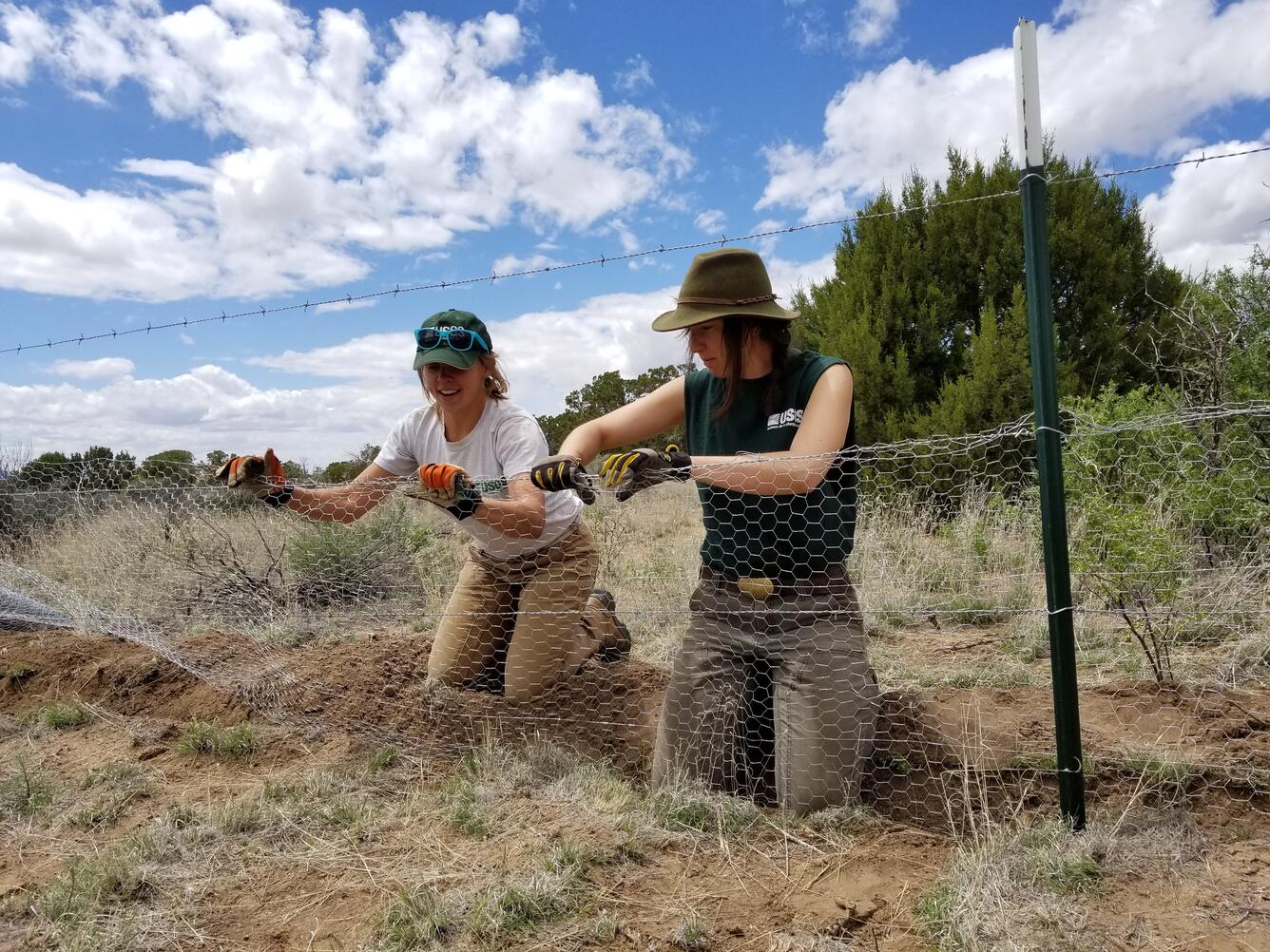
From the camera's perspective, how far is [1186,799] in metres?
2.26

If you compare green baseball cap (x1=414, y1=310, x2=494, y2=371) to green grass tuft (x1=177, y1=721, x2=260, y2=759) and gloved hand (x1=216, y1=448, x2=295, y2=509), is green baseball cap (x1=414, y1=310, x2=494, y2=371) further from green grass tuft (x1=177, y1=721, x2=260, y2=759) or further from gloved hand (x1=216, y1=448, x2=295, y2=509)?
green grass tuft (x1=177, y1=721, x2=260, y2=759)

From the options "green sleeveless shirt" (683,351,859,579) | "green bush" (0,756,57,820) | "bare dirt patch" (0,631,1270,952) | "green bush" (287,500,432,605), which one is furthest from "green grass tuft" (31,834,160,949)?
"green bush" (287,500,432,605)

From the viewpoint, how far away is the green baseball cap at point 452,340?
9.51 ft

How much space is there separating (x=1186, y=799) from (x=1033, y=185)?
5.45ft

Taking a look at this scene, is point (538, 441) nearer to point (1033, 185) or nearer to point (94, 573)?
point (1033, 185)

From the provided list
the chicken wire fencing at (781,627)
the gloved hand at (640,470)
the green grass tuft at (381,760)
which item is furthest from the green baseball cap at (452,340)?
the green grass tuft at (381,760)

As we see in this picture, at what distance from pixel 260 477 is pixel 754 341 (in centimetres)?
171

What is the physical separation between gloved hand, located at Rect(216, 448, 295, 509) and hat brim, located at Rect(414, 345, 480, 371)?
1.94ft

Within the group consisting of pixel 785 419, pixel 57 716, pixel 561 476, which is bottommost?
pixel 57 716

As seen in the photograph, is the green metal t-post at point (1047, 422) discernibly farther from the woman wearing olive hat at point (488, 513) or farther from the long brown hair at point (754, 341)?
the woman wearing olive hat at point (488, 513)

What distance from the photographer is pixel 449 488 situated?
8.12ft

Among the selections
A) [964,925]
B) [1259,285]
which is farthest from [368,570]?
[1259,285]

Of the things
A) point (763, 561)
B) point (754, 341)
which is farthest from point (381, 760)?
point (754, 341)

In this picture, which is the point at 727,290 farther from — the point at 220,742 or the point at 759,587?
the point at 220,742
